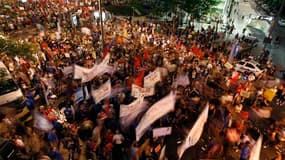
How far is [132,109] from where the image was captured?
899 centimetres

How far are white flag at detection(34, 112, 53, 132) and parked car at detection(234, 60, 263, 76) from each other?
11.7m

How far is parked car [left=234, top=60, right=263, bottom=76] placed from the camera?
16.7m

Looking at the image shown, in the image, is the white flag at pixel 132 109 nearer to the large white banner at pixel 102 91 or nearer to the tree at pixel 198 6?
the large white banner at pixel 102 91

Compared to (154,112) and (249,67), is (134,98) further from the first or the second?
(249,67)

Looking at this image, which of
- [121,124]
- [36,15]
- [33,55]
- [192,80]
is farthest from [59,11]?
[121,124]

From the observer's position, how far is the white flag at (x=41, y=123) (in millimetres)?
9367

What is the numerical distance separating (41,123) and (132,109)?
3121mm

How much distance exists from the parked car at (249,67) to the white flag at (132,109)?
31.5 ft

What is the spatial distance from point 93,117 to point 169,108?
386 centimetres

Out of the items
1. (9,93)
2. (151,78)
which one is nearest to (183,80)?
(151,78)

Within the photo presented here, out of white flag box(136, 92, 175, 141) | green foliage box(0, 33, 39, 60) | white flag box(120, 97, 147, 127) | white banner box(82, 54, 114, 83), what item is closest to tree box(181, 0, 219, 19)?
green foliage box(0, 33, 39, 60)

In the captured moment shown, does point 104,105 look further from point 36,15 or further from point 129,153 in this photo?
point 36,15

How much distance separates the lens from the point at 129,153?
909cm

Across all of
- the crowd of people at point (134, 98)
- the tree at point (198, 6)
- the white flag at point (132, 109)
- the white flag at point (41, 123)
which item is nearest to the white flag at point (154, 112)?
the white flag at point (132, 109)
